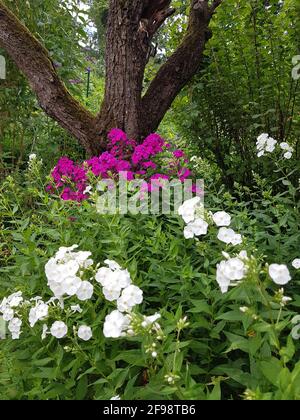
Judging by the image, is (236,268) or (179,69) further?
(179,69)

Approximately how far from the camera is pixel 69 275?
160cm

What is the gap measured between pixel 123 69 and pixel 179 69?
0.51 meters

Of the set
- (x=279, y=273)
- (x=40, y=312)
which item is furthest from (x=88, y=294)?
(x=279, y=273)

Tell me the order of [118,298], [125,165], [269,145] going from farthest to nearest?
[125,165] → [269,145] → [118,298]

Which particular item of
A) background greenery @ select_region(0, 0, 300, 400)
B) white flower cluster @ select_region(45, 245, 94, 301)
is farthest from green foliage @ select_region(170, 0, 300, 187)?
white flower cluster @ select_region(45, 245, 94, 301)

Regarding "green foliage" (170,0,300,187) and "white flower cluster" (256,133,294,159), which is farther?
"green foliage" (170,0,300,187)

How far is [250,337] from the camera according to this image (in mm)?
1620

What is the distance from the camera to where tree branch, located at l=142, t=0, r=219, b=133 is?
13.6ft

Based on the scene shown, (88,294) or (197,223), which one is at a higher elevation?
(197,223)

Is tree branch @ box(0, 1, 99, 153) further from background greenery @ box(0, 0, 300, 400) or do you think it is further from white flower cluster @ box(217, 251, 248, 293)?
white flower cluster @ box(217, 251, 248, 293)

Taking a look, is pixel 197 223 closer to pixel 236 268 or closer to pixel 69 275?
pixel 236 268

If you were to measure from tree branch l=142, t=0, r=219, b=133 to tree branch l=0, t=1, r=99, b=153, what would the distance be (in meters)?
0.53

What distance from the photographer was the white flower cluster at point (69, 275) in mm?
1598
